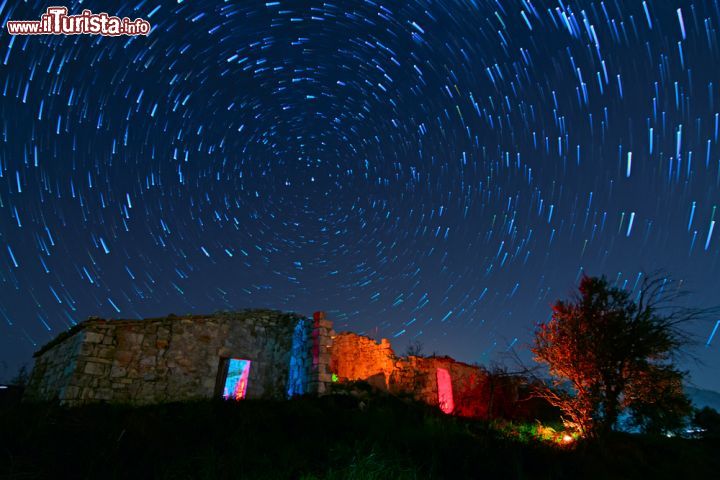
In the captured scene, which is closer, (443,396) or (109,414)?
(109,414)

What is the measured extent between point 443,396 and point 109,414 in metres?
20.4

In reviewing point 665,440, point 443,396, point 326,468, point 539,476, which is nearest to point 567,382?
point 665,440

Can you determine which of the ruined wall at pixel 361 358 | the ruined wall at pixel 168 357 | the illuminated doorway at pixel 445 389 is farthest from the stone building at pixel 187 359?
the illuminated doorway at pixel 445 389

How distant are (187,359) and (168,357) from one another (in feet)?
2.25

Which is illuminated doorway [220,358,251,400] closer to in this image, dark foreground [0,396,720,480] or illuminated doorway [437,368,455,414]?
dark foreground [0,396,720,480]

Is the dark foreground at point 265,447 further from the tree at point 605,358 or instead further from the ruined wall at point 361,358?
the ruined wall at point 361,358

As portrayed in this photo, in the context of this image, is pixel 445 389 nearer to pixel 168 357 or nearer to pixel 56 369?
pixel 168 357

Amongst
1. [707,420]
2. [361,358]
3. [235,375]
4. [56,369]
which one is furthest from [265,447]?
[707,420]

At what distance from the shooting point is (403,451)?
24.7 feet

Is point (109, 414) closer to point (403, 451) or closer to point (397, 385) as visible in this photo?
point (403, 451)

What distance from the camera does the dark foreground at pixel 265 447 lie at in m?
5.15

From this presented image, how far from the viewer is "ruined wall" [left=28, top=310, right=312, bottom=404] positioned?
11711mm

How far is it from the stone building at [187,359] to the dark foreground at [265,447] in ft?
11.6

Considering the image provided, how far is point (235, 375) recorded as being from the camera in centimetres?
1605
